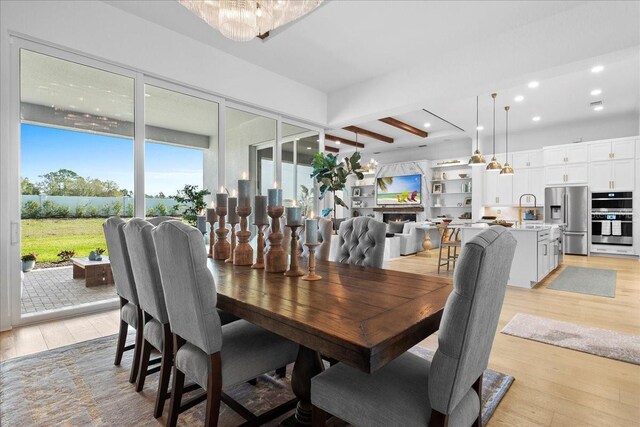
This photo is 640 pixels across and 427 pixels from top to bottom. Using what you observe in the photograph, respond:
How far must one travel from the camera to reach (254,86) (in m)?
4.57

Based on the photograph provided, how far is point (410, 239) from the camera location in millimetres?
7551

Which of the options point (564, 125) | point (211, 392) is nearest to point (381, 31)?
point (211, 392)

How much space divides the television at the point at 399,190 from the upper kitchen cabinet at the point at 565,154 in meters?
3.30

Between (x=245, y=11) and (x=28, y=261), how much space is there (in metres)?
3.07

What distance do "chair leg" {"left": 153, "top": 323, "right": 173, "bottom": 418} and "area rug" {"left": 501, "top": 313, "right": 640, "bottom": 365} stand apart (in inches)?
104

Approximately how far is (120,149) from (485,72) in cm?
420

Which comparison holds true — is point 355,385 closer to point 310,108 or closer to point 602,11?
point 602,11

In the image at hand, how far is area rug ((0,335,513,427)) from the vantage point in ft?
5.43

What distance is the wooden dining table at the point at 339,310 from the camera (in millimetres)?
943

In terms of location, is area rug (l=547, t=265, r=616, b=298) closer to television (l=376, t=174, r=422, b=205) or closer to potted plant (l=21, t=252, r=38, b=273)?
television (l=376, t=174, r=422, b=205)

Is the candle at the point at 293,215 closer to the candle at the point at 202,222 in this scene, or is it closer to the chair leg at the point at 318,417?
the chair leg at the point at 318,417

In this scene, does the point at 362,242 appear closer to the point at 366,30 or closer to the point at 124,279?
the point at 124,279

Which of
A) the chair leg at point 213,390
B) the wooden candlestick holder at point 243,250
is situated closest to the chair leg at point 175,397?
the chair leg at point 213,390

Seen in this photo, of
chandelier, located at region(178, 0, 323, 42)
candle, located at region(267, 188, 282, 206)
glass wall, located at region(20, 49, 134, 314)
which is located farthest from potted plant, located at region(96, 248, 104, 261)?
candle, located at region(267, 188, 282, 206)
